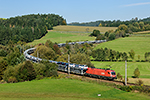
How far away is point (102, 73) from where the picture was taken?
51438mm

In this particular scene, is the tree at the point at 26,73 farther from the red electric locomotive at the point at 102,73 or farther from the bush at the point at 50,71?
the red electric locomotive at the point at 102,73

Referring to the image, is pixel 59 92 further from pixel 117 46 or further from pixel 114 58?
pixel 117 46

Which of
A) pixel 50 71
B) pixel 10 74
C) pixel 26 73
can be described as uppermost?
pixel 26 73

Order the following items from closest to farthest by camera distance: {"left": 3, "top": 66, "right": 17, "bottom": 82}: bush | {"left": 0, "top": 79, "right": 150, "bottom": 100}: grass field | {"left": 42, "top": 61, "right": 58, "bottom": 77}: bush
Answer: {"left": 0, "top": 79, "right": 150, "bottom": 100}: grass field, {"left": 3, "top": 66, "right": 17, "bottom": 82}: bush, {"left": 42, "top": 61, "right": 58, "bottom": 77}: bush

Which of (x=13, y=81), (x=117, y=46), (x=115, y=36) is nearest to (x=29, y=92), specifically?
(x=13, y=81)

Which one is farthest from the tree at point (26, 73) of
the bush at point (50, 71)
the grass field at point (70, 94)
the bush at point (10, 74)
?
the grass field at point (70, 94)

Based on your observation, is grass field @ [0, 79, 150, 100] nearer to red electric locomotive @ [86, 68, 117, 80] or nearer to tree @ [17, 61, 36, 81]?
red electric locomotive @ [86, 68, 117, 80]

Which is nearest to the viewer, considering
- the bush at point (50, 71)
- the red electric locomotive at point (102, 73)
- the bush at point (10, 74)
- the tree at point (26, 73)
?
the red electric locomotive at point (102, 73)

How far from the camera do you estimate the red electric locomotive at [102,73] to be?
49.2m

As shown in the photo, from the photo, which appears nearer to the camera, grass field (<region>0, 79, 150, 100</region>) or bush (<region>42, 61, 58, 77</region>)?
grass field (<region>0, 79, 150, 100</region>)

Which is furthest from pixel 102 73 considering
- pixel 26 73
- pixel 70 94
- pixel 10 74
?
pixel 10 74

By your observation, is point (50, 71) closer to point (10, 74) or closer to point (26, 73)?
point (26, 73)

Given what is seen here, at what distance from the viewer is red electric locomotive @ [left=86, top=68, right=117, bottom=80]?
162ft

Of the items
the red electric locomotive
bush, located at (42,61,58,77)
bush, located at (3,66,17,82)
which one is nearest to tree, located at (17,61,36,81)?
bush, located at (3,66,17,82)
